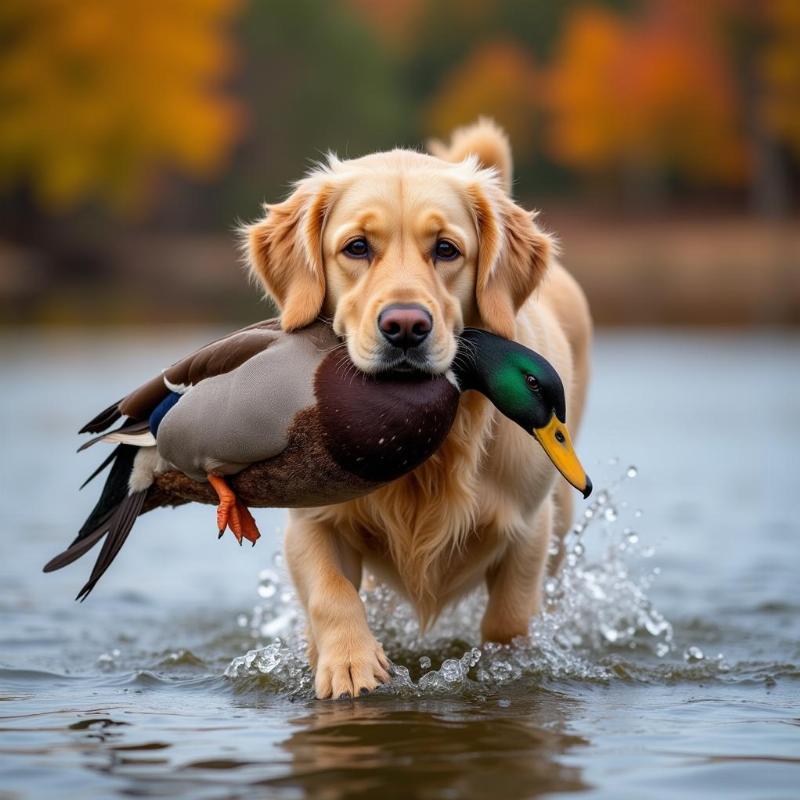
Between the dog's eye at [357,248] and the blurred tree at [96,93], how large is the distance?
35374 millimetres

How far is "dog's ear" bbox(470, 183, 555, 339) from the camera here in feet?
16.9

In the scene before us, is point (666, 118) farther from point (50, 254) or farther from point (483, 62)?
point (50, 254)

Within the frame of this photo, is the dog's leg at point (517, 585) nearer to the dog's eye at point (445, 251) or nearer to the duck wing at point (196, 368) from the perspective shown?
the dog's eye at point (445, 251)

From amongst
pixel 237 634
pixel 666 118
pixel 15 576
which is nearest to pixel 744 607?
pixel 237 634

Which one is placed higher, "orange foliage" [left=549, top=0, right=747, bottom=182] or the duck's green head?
"orange foliage" [left=549, top=0, right=747, bottom=182]

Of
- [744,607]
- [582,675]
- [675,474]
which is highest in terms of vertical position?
[675,474]

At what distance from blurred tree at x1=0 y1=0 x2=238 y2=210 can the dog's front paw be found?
3550 centimetres

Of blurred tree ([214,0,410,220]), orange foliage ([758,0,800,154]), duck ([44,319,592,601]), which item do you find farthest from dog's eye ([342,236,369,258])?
orange foliage ([758,0,800,154])

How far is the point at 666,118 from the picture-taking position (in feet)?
155

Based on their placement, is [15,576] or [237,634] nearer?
[237,634]

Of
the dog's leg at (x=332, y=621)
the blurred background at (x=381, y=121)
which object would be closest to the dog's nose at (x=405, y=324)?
the dog's leg at (x=332, y=621)

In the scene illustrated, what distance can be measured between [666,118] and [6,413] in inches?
1396

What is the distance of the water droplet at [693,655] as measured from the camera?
6074 mm

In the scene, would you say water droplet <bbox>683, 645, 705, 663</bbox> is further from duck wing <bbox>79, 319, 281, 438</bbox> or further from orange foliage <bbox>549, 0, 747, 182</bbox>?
orange foliage <bbox>549, 0, 747, 182</bbox>
